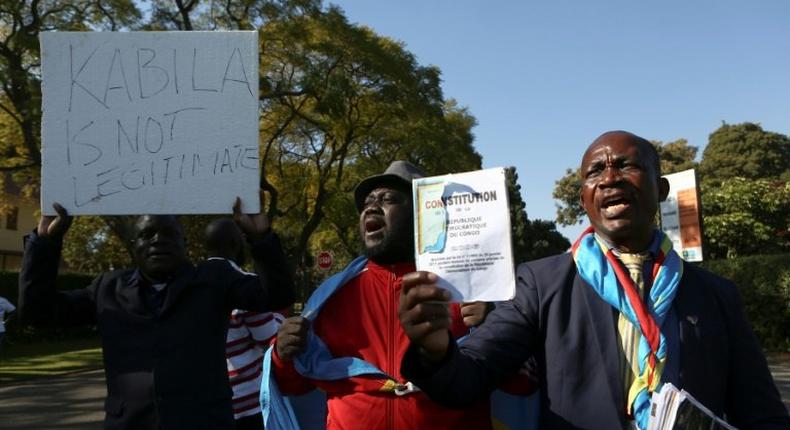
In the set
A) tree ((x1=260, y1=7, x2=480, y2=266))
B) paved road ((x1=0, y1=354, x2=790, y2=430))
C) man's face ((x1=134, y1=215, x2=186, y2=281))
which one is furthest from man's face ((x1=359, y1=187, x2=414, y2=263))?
tree ((x1=260, y1=7, x2=480, y2=266))

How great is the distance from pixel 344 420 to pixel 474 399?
0.82 metres

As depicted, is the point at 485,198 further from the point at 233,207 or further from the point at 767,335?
the point at 767,335

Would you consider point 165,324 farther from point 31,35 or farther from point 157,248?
point 31,35

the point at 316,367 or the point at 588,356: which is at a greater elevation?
the point at 588,356

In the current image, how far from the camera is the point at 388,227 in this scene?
285 cm

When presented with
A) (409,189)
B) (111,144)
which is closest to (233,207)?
(111,144)

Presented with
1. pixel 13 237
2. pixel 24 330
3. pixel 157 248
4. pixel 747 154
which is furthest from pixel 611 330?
pixel 747 154

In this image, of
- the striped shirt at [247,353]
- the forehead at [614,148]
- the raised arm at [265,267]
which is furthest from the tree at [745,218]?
the forehead at [614,148]

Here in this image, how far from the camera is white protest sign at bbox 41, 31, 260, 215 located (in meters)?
2.52

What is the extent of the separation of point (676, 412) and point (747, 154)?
5371cm

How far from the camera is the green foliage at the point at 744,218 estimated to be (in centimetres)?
2570

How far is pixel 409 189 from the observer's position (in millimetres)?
2900

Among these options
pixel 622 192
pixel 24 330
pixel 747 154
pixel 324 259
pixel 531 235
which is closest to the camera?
pixel 622 192

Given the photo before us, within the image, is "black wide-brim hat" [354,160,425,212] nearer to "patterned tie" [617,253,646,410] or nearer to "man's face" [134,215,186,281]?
"man's face" [134,215,186,281]
